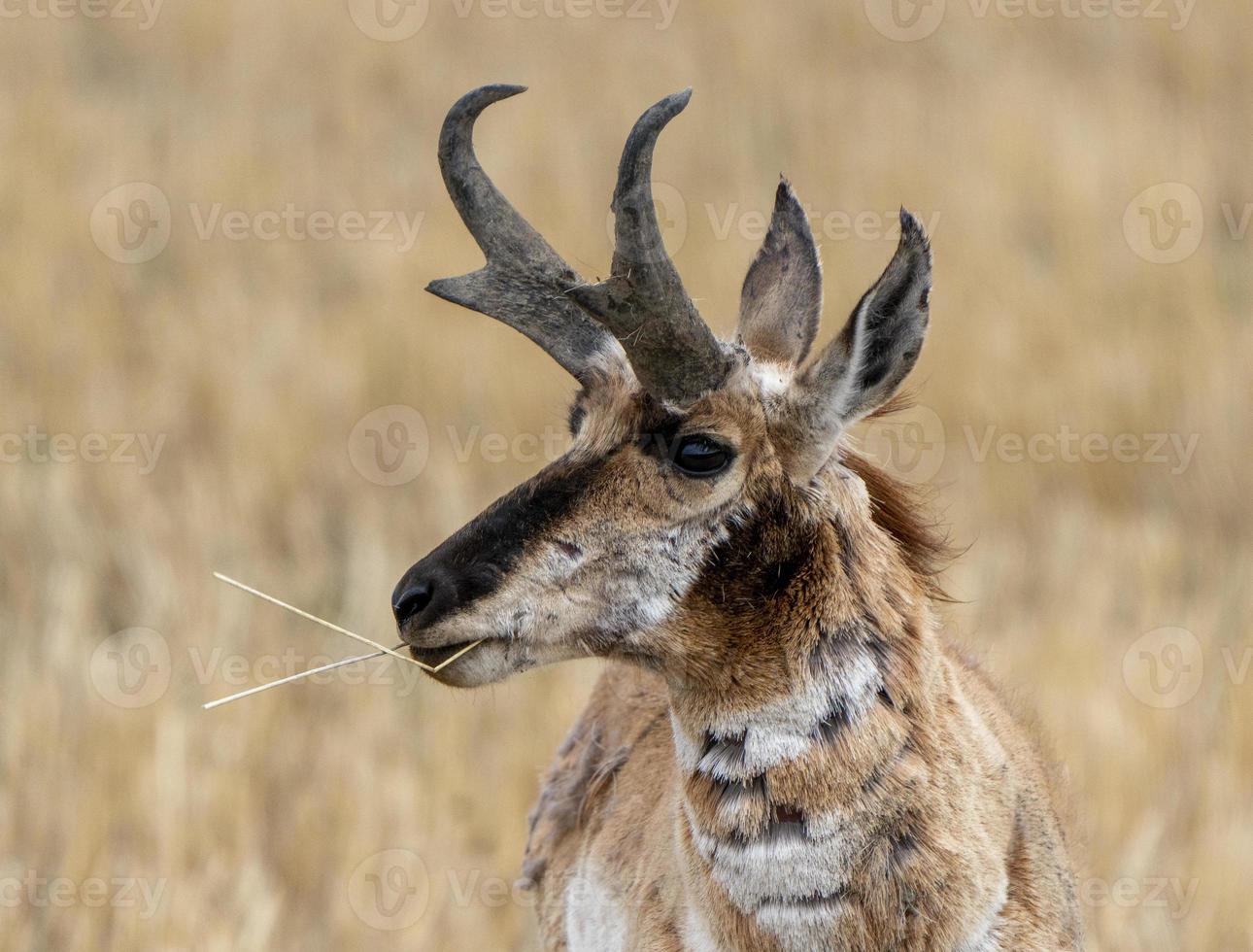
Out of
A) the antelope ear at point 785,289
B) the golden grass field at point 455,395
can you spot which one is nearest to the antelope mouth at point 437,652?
the antelope ear at point 785,289

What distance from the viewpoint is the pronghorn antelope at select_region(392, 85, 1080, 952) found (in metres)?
3.76

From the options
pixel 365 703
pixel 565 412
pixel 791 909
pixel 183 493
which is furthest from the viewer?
pixel 183 493

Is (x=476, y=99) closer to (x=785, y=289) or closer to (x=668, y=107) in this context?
(x=668, y=107)

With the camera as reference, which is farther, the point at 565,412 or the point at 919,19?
the point at 919,19

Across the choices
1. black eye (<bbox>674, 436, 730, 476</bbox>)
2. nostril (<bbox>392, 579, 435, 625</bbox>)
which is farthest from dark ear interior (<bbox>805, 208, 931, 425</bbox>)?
nostril (<bbox>392, 579, 435, 625</bbox>)

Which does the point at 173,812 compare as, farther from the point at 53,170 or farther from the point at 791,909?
the point at 53,170

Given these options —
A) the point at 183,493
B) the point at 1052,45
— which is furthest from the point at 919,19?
the point at 183,493

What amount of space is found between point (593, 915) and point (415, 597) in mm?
1646

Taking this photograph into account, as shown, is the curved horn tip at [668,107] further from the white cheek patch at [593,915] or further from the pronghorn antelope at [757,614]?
the white cheek patch at [593,915]

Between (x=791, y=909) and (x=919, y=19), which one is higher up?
(x=919, y=19)

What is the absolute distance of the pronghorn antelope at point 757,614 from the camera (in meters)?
3.76

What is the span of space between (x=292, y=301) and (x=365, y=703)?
15.9 ft

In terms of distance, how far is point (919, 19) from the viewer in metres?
15.6

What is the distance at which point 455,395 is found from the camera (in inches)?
426
